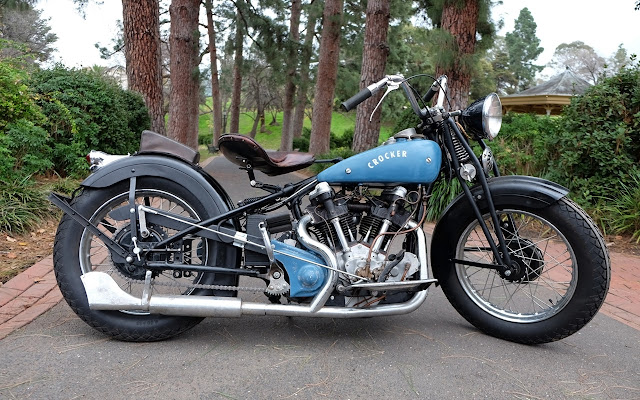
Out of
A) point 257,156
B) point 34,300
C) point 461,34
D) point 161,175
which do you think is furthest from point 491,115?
point 461,34

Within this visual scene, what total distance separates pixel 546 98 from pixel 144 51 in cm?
1752

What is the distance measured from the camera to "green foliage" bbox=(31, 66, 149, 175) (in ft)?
23.3

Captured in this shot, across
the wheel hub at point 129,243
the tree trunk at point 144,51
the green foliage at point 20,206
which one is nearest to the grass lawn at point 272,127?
the tree trunk at point 144,51

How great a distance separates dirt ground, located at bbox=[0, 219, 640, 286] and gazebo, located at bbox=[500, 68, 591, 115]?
16263 mm

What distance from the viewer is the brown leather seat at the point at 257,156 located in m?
2.78

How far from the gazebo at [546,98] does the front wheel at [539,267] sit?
64.0 feet

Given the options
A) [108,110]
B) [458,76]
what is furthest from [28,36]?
[458,76]

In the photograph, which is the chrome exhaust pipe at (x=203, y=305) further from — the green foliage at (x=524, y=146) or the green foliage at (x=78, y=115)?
the green foliage at (x=524, y=146)

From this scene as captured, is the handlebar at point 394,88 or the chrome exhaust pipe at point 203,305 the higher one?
the handlebar at point 394,88

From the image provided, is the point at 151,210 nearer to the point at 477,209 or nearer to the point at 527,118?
the point at 477,209

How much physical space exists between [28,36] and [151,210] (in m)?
37.4

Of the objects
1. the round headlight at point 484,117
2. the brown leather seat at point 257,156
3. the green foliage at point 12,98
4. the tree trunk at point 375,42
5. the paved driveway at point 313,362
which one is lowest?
the paved driveway at point 313,362

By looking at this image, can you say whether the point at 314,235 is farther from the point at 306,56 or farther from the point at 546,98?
the point at 546,98

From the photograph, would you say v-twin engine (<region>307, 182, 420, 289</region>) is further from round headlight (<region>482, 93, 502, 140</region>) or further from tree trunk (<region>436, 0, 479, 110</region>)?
tree trunk (<region>436, 0, 479, 110</region>)
